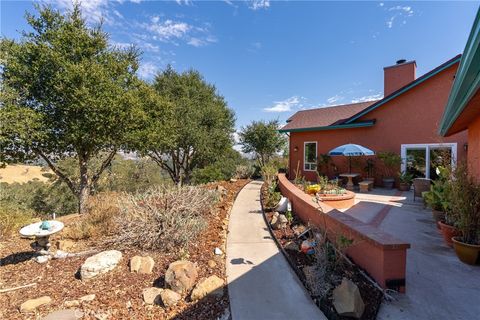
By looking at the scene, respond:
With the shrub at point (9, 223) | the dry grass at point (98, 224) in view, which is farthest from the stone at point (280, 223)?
the shrub at point (9, 223)

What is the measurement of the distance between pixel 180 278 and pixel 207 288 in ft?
1.39

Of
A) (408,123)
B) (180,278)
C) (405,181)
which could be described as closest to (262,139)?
(408,123)

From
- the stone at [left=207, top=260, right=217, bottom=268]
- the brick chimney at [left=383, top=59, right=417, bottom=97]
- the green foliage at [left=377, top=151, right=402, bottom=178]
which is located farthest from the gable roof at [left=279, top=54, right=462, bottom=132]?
the stone at [left=207, top=260, right=217, bottom=268]

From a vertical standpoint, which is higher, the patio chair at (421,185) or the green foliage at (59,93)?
the green foliage at (59,93)

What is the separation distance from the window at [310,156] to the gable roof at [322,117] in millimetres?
1134

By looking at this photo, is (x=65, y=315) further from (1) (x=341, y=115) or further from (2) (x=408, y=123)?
(1) (x=341, y=115)

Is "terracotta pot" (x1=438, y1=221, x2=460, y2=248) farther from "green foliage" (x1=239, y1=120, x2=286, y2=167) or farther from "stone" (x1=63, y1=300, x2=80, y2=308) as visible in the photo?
A: "green foliage" (x1=239, y1=120, x2=286, y2=167)

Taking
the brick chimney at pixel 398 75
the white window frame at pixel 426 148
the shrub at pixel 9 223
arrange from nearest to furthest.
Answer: the shrub at pixel 9 223
the white window frame at pixel 426 148
the brick chimney at pixel 398 75

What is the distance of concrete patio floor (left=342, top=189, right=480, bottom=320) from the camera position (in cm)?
293

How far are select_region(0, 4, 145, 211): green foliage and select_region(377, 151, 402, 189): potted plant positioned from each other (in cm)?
1168

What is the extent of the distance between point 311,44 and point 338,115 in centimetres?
545

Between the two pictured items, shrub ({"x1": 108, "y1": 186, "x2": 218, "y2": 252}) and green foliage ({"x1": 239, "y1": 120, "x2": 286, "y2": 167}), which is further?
green foliage ({"x1": 239, "y1": 120, "x2": 286, "y2": 167})

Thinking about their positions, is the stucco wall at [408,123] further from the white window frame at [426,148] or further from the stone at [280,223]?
the stone at [280,223]

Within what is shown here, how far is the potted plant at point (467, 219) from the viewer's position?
404 cm
